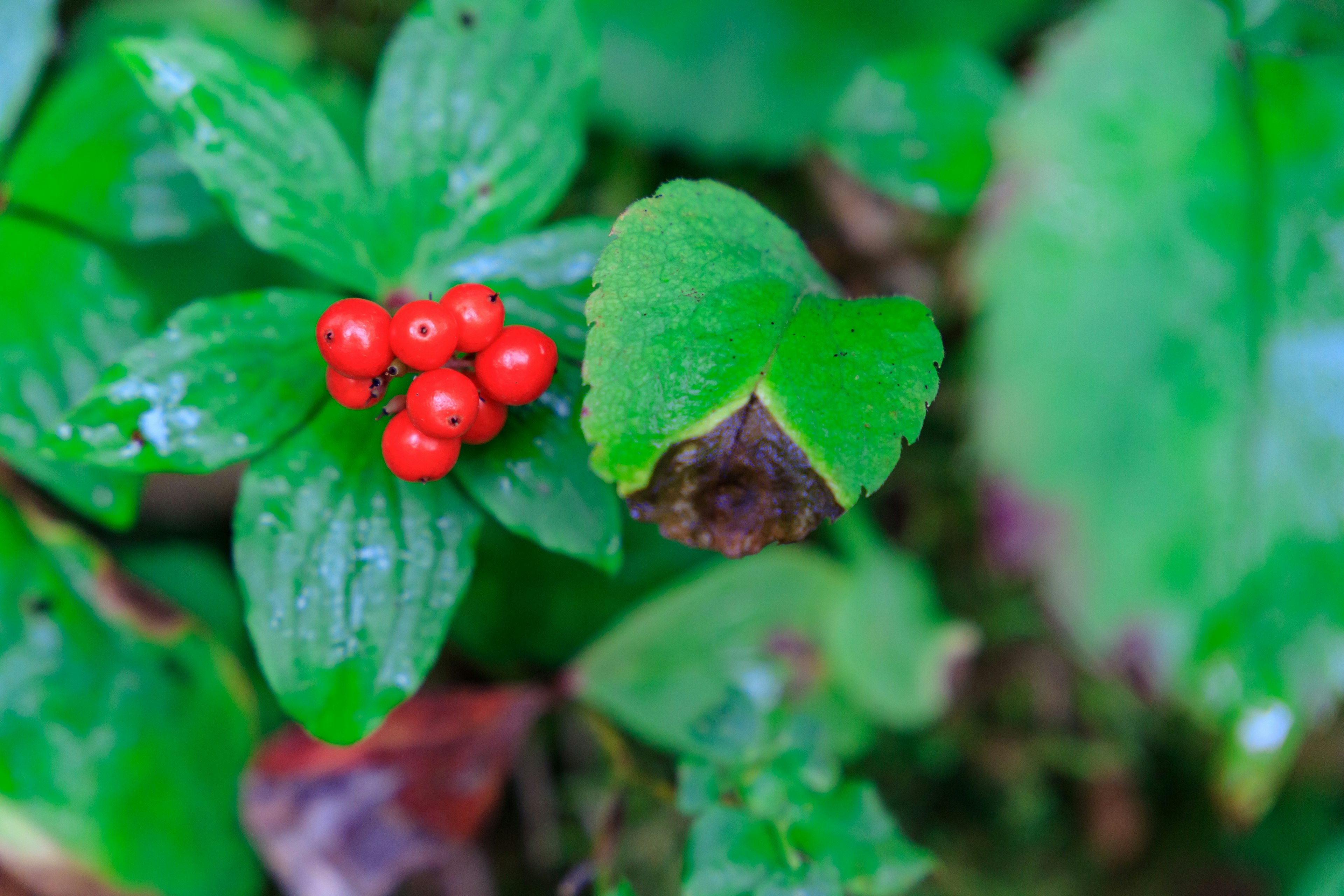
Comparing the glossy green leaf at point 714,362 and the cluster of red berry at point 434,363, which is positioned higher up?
the glossy green leaf at point 714,362

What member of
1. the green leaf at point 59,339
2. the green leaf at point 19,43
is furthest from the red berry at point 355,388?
the green leaf at point 19,43

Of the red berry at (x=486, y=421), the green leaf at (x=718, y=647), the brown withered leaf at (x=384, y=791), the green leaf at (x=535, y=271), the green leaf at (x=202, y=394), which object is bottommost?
the brown withered leaf at (x=384, y=791)

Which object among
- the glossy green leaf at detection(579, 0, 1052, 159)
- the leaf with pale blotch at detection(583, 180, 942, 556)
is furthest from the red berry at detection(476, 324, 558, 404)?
the glossy green leaf at detection(579, 0, 1052, 159)

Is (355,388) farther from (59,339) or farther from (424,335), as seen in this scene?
(59,339)

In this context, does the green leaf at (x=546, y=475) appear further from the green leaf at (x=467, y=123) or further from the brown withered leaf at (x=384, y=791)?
the brown withered leaf at (x=384, y=791)

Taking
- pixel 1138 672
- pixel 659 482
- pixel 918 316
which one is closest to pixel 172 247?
pixel 659 482

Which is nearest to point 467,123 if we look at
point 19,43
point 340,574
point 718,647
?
point 340,574

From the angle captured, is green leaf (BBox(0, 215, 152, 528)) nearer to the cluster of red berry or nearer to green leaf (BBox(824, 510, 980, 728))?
the cluster of red berry
